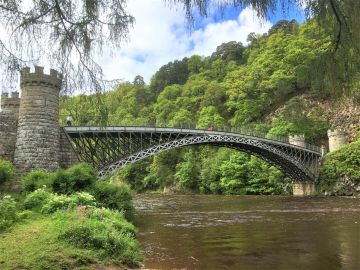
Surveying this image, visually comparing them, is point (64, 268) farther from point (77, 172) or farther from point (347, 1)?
point (77, 172)

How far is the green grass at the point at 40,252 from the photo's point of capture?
9.52 meters

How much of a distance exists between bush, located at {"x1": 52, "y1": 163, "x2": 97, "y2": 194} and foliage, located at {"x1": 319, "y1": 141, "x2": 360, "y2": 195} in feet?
120

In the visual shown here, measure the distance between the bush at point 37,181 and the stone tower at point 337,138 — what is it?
46090mm

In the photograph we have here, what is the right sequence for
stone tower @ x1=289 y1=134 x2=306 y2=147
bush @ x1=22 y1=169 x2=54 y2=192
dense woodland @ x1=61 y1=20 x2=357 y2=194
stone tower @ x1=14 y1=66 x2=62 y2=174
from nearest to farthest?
bush @ x1=22 y1=169 x2=54 y2=192 → stone tower @ x1=14 y1=66 x2=62 y2=174 → dense woodland @ x1=61 y1=20 x2=357 y2=194 → stone tower @ x1=289 y1=134 x2=306 y2=147

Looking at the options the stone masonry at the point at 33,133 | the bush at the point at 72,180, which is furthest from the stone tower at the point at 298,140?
the bush at the point at 72,180

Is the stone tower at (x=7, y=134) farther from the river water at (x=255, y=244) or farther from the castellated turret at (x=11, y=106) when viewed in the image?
the river water at (x=255, y=244)

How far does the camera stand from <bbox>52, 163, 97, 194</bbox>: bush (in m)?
21.7

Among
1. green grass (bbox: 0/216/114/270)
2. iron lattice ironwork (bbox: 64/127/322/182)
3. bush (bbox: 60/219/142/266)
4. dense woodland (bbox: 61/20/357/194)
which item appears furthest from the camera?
dense woodland (bbox: 61/20/357/194)

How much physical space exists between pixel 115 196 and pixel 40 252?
11803 millimetres

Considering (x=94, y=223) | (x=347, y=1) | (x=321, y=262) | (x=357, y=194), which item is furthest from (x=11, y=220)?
(x=357, y=194)

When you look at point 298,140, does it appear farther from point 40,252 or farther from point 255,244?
point 40,252

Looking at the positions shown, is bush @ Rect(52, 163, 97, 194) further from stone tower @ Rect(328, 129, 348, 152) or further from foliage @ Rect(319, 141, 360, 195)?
stone tower @ Rect(328, 129, 348, 152)

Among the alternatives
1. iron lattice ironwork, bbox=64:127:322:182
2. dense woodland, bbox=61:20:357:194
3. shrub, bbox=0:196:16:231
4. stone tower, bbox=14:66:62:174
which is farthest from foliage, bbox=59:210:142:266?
dense woodland, bbox=61:20:357:194

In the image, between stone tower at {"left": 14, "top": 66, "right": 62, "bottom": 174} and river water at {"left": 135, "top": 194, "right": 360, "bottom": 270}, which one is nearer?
river water at {"left": 135, "top": 194, "right": 360, "bottom": 270}
